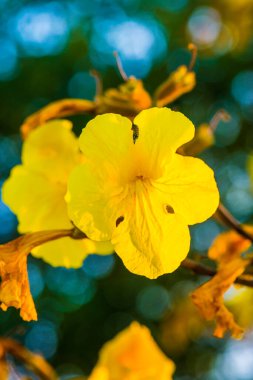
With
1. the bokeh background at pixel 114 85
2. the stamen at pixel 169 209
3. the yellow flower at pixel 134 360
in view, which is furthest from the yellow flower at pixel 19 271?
the bokeh background at pixel 114 85

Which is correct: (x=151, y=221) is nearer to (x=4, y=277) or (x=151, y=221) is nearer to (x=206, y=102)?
(x=4, y=277)

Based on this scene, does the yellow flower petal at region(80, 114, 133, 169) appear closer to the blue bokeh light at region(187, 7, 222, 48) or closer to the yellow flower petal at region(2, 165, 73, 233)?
the yellow flower petal at region(2, 165, 73, 233)

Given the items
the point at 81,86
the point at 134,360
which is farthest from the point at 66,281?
the point at 134,360

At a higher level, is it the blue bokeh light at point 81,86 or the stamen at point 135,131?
the stamen at point 135,131

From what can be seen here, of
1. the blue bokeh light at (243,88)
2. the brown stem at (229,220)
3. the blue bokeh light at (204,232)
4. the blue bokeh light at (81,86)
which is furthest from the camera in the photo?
the blue bokeh light at (243,88)

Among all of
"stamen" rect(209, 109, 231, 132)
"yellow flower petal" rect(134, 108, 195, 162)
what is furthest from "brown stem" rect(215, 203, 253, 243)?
"stamen" rect(209, 109, 231, 132)

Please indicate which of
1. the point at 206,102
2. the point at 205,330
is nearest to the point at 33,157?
the point at 205,330

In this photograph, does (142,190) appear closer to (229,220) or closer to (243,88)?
(229,220)

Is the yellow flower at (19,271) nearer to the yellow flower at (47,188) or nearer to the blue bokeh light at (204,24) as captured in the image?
the yellow flower at (47,188)
